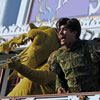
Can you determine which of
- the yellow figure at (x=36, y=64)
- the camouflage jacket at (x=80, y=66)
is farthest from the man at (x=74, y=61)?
the yellow figure at (x=36, y=64)

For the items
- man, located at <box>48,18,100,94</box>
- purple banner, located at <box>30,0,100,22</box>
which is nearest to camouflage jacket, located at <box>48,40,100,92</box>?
man, located at <box>48,18,100,94</box>

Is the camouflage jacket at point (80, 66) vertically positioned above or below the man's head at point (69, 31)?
below

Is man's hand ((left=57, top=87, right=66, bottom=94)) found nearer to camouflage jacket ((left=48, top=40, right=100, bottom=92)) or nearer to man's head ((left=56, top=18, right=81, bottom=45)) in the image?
camouflage jacket ((left=48, top=40, right=100, bottom=92))

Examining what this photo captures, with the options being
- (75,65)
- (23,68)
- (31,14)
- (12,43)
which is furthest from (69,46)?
(31,14)

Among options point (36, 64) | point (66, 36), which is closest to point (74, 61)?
point (66, 36)

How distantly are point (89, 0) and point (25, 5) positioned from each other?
4.45ft

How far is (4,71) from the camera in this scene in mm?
4902

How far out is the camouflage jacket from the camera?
2.14 metres

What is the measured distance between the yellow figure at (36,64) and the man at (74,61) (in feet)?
1.89

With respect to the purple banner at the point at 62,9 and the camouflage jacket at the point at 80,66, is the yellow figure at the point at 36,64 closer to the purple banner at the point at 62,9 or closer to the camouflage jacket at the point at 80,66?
the camouflage jacket at the point at 80,66

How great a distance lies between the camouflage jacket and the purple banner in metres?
2.47

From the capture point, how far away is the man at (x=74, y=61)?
2145mm

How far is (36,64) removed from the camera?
10.8 ft

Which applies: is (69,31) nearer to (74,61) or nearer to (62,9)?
(74,61)
